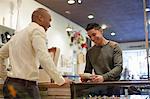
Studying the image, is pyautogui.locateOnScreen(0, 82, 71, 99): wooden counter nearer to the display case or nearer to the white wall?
the display case

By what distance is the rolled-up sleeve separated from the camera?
6.44 ft

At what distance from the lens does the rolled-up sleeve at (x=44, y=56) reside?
6.44ft

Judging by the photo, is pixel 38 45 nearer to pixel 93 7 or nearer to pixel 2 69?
pixel 2 69

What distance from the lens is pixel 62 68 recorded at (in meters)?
7.44

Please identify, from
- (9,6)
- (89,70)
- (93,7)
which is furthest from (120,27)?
(89,70)

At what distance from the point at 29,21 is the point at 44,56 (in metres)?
4.30

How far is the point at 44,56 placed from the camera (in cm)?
197

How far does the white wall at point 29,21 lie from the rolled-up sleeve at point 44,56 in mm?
3372

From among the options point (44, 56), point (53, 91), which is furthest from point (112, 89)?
point (53, 91)

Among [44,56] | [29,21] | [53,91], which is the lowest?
[53,91]

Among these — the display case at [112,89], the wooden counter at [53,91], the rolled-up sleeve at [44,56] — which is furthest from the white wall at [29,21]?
the display case at [112,89]

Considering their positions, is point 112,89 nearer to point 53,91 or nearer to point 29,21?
point 53,91

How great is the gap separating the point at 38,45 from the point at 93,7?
5.12 m

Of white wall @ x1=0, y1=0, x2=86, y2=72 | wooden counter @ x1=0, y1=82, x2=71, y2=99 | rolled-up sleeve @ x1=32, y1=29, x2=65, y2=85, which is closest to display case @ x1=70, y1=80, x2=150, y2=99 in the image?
rolled-up sleeve @ x1=32, y1=29, x2=65, y2=85
